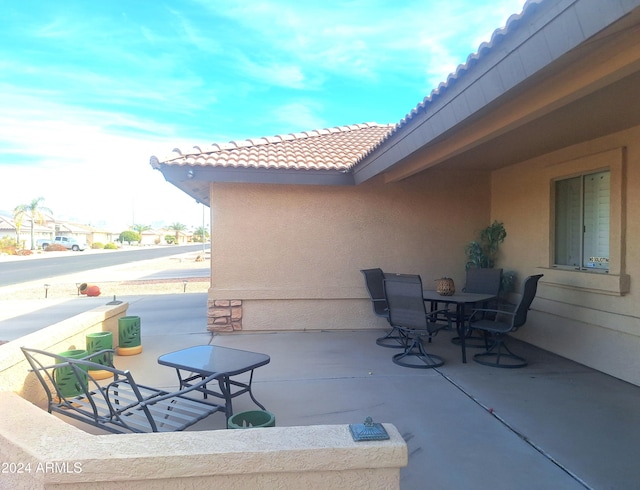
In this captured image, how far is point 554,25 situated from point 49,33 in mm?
12453

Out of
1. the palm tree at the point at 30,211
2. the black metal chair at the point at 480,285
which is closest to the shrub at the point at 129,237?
the palm tree at the point at 30,211

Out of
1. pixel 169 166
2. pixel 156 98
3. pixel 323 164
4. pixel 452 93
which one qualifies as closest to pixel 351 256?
pixel 323 164

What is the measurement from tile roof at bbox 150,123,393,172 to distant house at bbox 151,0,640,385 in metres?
0.04

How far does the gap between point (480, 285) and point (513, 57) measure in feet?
16.3

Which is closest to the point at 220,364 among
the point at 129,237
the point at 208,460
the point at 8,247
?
the point at 208,460

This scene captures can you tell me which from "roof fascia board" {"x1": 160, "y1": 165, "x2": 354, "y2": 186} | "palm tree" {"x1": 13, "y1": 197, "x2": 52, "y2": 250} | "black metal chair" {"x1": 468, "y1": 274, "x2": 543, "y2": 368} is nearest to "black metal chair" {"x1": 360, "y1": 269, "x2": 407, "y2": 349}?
"black metal chair" {"x1": 468, "y1": 274, "x2": 543, "y2": 368}

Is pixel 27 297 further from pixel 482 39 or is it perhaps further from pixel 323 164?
pixel 482 39

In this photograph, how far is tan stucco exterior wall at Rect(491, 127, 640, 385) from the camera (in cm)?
507

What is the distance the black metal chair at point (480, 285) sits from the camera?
23.1 ft

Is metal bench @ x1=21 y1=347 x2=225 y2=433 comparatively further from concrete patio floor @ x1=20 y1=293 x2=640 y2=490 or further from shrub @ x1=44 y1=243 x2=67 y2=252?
shrub @ x1=44 y1=243 x2=67 y2=252

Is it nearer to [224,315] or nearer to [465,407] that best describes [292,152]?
[224,315]

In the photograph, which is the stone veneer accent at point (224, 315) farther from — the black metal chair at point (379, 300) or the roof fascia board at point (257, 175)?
the black metal chair at point (379, 300)

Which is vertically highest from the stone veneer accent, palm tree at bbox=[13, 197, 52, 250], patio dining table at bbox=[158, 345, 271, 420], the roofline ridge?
palm tree at bbox=[13, 197, 52, 250]

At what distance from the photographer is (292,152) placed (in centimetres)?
826
